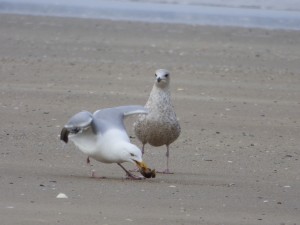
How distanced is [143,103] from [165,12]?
14.4 metres

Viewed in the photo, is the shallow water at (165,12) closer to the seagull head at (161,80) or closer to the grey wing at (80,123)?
the seagull head at (161,80)

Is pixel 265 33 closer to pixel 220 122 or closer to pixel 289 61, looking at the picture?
pixel 289 61

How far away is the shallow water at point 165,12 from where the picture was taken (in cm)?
2677

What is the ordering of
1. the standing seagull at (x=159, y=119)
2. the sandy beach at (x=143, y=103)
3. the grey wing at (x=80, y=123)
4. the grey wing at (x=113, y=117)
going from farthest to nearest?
the standing seagull at (x=159, y=119) < the grey wing at (x=113, y=117) < the grey wing at (x=80, y=123) < the sandy beach at (x=143, y=103)

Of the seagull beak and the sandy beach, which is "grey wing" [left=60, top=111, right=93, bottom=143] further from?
the seagull beak

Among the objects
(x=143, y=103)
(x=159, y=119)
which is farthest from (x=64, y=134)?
(x=143, y=103)

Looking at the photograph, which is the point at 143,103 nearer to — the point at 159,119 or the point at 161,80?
the point at 161,80

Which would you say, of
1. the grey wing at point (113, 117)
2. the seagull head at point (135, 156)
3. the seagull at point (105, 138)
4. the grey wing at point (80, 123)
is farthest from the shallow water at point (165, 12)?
the seagull head at point (135, 156)

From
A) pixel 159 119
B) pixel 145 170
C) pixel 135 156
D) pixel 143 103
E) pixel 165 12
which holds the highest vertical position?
pixel 165 12

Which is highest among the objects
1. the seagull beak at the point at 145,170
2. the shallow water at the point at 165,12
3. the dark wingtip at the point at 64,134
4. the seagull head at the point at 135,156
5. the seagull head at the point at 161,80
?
the shallow water at the point at 165,12

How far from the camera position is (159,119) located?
33.4 feet

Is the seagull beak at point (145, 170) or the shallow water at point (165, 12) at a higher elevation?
the shallow water at point (165, 12)

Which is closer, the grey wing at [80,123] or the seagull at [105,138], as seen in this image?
the seagull at [105,138]

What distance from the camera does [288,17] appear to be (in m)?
29.0
